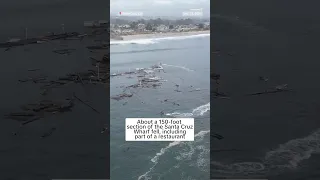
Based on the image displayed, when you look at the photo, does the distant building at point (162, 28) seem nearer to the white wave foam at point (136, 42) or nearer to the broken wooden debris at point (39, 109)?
the white wave foam at point (136, 42)
